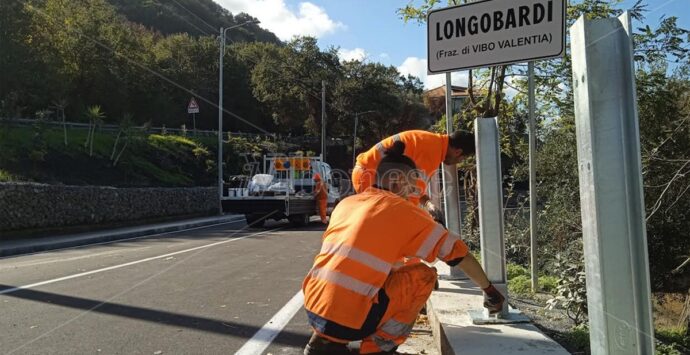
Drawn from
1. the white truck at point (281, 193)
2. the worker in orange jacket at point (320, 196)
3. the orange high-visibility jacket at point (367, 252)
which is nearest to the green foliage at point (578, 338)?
the orange high-visibility jacket at point (367, 252)

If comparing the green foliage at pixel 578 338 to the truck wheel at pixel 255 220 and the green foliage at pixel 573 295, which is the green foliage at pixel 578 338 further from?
the truck wheel at pixel 255 220

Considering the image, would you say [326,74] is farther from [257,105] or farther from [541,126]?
[541,126]

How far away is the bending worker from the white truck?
1268cm

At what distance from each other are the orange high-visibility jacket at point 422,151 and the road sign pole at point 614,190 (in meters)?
2.02

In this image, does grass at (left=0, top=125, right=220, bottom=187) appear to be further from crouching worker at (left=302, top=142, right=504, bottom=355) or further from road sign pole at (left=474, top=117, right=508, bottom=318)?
crouching worker at (left=302, top=142, right=504, bottom=355)

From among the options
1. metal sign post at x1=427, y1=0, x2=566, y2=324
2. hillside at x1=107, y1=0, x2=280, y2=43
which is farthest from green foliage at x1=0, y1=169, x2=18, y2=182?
hillside at x1=107, y1=0, x2=280, y2=43

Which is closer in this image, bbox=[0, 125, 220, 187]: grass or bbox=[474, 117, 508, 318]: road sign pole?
bbox=[474, 117, 508, 318]: road sign pole

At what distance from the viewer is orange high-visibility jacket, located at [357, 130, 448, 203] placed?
4.26 metres

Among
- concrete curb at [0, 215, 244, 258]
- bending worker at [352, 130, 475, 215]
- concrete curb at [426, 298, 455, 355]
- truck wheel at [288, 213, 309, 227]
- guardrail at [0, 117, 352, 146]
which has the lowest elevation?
concrete curb at [426, 298, 455, 355]

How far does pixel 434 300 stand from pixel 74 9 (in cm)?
4336

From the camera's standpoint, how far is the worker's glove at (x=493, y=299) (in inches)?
141

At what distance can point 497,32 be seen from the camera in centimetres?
429

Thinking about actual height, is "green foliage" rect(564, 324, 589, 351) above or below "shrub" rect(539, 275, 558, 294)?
below

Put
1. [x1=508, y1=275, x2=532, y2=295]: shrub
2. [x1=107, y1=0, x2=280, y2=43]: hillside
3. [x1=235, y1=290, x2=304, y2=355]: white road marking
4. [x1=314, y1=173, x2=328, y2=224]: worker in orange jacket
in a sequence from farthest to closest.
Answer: [x1=107, y1=0, x2=280, y2=43]: hillside < [x1=314, y1=173, x2=328, y2=224]: worker in orange jacket < [x1=508, y1=275, x2=532, y2=295]: shrub < [x1=235, y1=290, x2=304, y2=355]: white road marking
